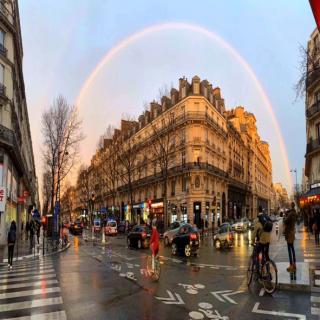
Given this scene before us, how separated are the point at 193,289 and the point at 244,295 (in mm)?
1477

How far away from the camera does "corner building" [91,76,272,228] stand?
55812 millimetres

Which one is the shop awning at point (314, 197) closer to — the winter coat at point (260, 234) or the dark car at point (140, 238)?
the dark car at point (140, 238)

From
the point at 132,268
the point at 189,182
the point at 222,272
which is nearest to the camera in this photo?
the point at 222,272

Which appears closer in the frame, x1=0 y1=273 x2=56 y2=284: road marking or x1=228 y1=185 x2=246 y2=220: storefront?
x1=0 y1=273 x2=56 y2=284: road marking

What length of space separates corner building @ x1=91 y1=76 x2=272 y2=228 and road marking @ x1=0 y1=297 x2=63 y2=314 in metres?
35.1

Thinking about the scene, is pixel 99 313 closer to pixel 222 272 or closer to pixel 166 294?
pixel 166 294

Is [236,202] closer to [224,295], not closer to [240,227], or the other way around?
[240,227]

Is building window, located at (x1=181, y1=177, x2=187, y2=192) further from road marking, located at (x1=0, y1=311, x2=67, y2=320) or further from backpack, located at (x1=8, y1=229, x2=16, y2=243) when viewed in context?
road marking, located at (x1=0, y1=311, x2=67, y2=320)

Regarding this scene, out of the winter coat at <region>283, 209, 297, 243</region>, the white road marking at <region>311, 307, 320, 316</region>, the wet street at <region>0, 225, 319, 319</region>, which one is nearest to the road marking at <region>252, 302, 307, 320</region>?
the wet street at <region>0, 225, 319, 319</region>

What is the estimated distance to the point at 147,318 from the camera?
7.36 m

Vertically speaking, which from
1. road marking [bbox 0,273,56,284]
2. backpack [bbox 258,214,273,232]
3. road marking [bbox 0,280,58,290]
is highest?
backpack [bbox 258,214,273,232]

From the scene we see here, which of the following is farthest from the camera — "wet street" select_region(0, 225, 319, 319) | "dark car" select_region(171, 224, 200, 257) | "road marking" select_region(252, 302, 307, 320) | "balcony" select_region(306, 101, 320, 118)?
"balcony" select_region(306, 101, 320, 118)

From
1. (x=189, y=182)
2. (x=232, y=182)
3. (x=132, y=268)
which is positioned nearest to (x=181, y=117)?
(x=189, y=182)

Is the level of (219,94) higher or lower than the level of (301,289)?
higher
